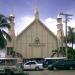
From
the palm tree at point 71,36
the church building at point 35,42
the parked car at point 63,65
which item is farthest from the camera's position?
the church building at point 35,42

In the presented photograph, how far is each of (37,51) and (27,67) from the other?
47.9 meters

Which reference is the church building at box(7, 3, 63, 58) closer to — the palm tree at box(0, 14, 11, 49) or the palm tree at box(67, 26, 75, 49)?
the palm tree at box(67, 26, 75, 49)

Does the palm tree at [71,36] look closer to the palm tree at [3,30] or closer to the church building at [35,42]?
the church building at [35,42]

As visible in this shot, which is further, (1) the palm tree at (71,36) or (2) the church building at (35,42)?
(2) the church building at (35,42)

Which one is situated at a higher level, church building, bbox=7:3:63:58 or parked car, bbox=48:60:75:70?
church building, bbox=7:3:63:58

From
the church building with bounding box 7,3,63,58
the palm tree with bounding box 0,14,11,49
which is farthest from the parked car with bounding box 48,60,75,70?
the church building with bounding box 7,3,63,58

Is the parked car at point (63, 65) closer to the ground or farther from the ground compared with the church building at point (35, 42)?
closer to the ground

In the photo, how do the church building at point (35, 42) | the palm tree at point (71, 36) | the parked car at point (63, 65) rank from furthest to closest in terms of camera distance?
the church building at point (35, 42) → the palm tree at point (71, 36) → the parked car at point (63, 65)

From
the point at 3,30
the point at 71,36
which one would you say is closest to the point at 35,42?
the point at 71,36

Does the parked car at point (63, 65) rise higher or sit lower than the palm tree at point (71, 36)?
lower

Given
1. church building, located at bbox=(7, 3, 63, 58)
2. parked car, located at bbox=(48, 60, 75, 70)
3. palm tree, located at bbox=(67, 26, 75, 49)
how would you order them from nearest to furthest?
parked car, located at bbox=(48, 60, 75, 70) → palm tree, located at bbox=(67, 26, 75, 49) → church building, located at bbox=(7, 3, 63, 58)

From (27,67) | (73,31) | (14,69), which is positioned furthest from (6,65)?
(73,31)

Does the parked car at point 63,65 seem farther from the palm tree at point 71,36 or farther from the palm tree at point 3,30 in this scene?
the palm tree at point 71,36

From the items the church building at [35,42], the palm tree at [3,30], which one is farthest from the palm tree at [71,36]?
the palm tree at [3,30]
